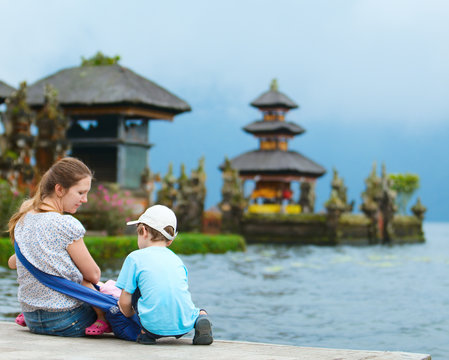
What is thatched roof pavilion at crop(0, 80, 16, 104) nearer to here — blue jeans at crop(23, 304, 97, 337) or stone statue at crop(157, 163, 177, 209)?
stone statue at crop(157, 163, 177, 209)

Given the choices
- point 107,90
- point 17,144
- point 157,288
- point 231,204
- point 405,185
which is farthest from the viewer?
point 405,185

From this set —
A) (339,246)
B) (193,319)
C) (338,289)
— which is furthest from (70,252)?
(339,246)

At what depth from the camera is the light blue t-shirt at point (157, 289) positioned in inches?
240

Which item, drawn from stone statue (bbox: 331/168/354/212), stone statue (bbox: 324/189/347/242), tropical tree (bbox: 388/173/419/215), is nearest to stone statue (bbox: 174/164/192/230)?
stone statue (bbox: 324/189/347/242)

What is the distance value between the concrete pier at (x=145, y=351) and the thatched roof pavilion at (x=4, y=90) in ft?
91.7

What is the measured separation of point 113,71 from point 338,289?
2183 centimetres

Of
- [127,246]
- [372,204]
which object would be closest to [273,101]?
[372,204]

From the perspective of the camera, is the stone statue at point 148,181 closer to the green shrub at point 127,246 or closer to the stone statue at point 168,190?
the green shrub at point 127,246

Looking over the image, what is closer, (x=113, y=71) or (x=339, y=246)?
(x=113, y=71)

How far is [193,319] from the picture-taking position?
6.31 meters

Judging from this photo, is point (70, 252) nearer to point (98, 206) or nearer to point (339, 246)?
point (98, 206)

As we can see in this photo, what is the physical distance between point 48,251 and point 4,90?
28709 mm

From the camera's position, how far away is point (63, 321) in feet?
20.6

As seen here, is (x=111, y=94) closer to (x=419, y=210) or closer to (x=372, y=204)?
(x=372, y=204)
